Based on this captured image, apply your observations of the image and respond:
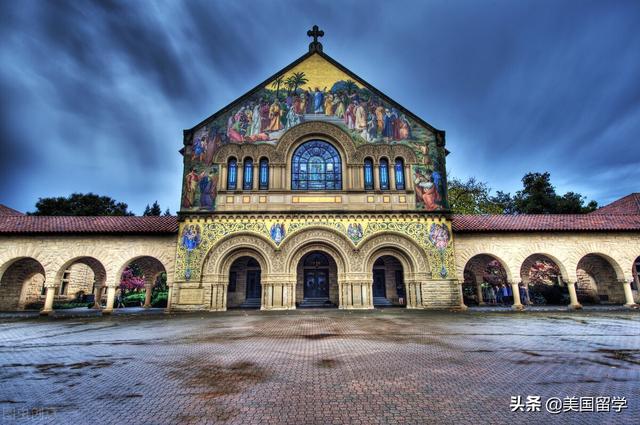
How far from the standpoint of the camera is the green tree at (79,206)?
41.5m

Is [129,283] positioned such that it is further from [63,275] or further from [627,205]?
[627,205]

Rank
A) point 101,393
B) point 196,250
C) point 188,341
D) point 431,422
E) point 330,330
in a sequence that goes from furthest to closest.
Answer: point 196,250
point 330,330
point 188,341
point 101,393
point 431,422

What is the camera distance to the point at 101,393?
4047 millimetres

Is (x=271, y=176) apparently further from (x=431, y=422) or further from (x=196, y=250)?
(x=431, y=422)

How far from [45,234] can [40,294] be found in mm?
7817

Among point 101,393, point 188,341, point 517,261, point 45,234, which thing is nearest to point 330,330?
point 188,341

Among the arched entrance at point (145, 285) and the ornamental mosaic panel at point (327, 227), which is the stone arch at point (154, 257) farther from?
the ornamental mosaic panel at point (327, 227)

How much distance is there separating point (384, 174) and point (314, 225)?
215 inches

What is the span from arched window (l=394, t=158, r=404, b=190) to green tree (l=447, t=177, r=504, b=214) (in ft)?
60.3

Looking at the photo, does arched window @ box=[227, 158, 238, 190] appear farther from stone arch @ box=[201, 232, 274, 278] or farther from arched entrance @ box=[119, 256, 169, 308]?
arched entrance @ box=[119, 256, 169, 308]

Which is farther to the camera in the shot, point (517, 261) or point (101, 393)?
point (517, 261)

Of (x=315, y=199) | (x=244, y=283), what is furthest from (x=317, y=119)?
(x=244, y=283)

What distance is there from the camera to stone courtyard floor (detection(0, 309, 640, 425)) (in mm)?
3338

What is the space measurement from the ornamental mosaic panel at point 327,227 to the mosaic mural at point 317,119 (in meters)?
2.14
